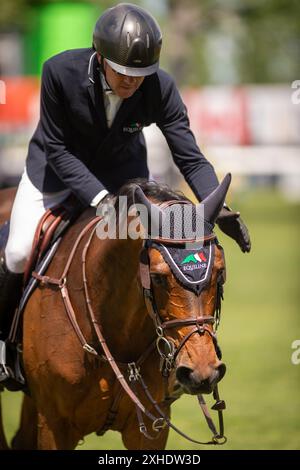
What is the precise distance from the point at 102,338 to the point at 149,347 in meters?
0.29

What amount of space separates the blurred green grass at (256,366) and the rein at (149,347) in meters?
2.20

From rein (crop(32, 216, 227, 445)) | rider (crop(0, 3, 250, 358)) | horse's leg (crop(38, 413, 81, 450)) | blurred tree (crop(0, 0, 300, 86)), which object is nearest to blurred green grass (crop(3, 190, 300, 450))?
horse's leg (crop(38, 413, 81, 450))

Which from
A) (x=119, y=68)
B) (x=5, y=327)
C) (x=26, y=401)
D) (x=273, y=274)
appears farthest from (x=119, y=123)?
(x=273, y=274)

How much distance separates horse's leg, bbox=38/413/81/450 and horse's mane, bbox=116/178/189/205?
1.50 metres

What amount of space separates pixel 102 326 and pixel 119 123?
1.25m

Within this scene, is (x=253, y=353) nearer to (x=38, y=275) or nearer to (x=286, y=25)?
(x=38, y=275)

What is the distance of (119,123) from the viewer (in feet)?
18.4

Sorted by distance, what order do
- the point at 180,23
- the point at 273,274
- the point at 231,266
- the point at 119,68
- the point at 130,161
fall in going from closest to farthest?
the point at 119,68, the point at 130,161, the point at 273,274, the point at 231,266, the point at 180,23

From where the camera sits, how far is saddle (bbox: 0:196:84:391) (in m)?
5.86

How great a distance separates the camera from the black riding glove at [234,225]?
16.9 feet

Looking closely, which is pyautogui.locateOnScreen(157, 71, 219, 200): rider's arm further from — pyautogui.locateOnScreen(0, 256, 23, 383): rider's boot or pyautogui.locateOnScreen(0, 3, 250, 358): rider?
pyautogui.locateOnScreen(0, 256, 23, 383): rider's boot

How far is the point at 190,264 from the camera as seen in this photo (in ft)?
15.0

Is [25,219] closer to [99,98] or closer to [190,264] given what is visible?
[99,98]

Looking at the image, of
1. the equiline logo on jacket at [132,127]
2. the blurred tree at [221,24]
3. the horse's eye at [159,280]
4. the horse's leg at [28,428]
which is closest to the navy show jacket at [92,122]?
the equiline logo on jacket at [132,127]
